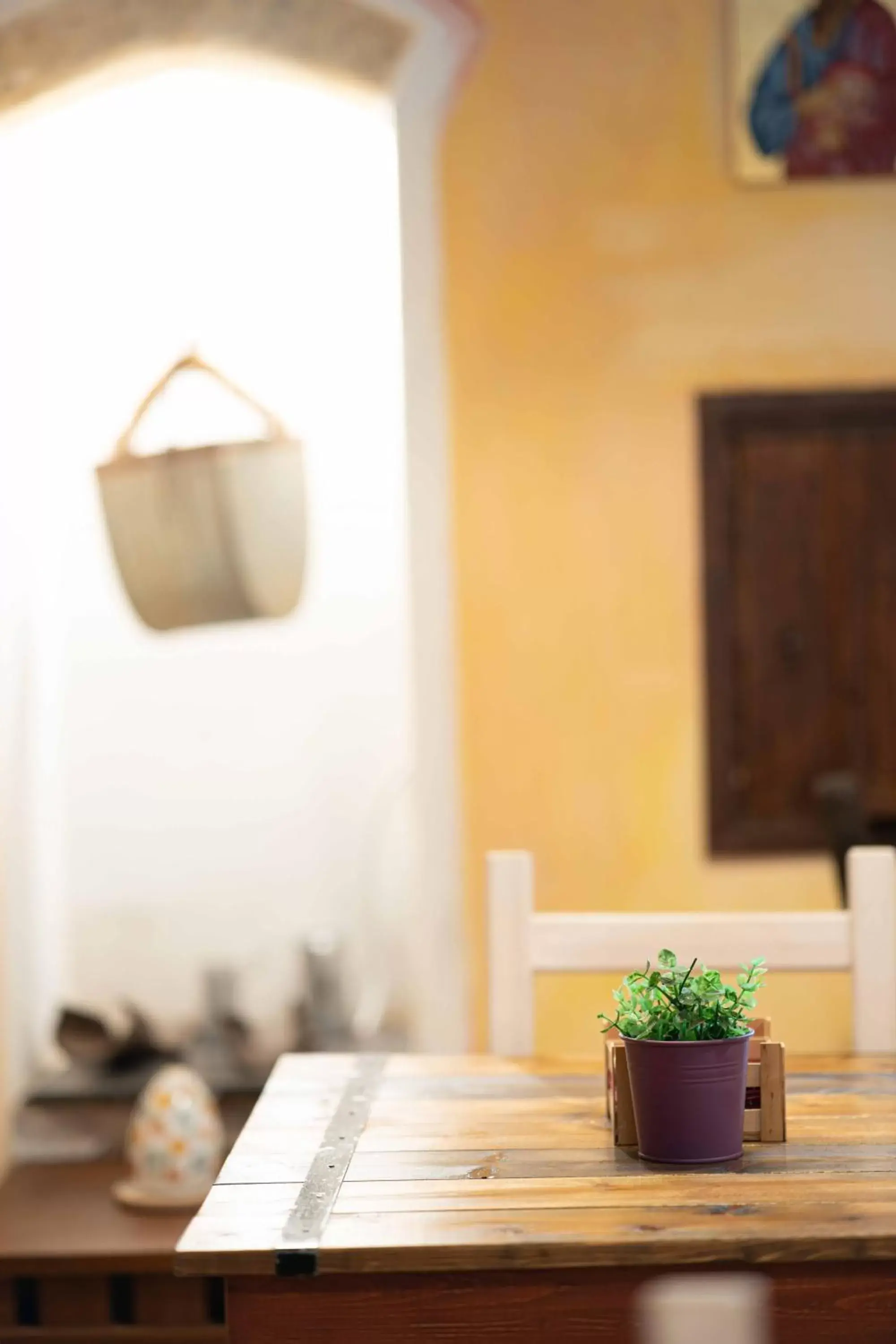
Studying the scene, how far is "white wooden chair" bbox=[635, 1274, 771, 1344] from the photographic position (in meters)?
0.88

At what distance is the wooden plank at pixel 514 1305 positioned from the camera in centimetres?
139

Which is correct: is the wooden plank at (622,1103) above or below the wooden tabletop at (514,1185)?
above

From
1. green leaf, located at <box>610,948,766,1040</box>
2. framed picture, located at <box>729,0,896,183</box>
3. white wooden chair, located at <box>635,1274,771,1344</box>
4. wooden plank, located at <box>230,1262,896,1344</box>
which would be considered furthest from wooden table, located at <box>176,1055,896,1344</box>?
framed picture, located at <box>729,0,896,183</box>

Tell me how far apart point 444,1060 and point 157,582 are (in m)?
1.35

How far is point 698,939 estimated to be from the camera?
217cm

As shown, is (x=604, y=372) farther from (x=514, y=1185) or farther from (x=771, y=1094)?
(x=514, y=1185)

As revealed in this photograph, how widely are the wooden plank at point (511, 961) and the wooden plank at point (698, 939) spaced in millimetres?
19

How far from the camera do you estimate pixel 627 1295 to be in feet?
4.56

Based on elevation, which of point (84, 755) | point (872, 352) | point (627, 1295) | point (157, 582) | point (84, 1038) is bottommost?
point (84, 1038)

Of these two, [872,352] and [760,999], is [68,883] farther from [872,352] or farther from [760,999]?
[872,352]

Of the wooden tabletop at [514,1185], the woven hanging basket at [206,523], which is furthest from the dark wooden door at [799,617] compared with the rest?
the wooden tabletop at [514,1185]

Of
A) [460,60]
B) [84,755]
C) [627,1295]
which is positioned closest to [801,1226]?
[627,1295]

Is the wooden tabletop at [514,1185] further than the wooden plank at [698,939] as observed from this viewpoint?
No

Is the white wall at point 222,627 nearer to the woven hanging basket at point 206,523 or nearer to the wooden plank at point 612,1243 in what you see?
the woven hanging basket at point 206,523
